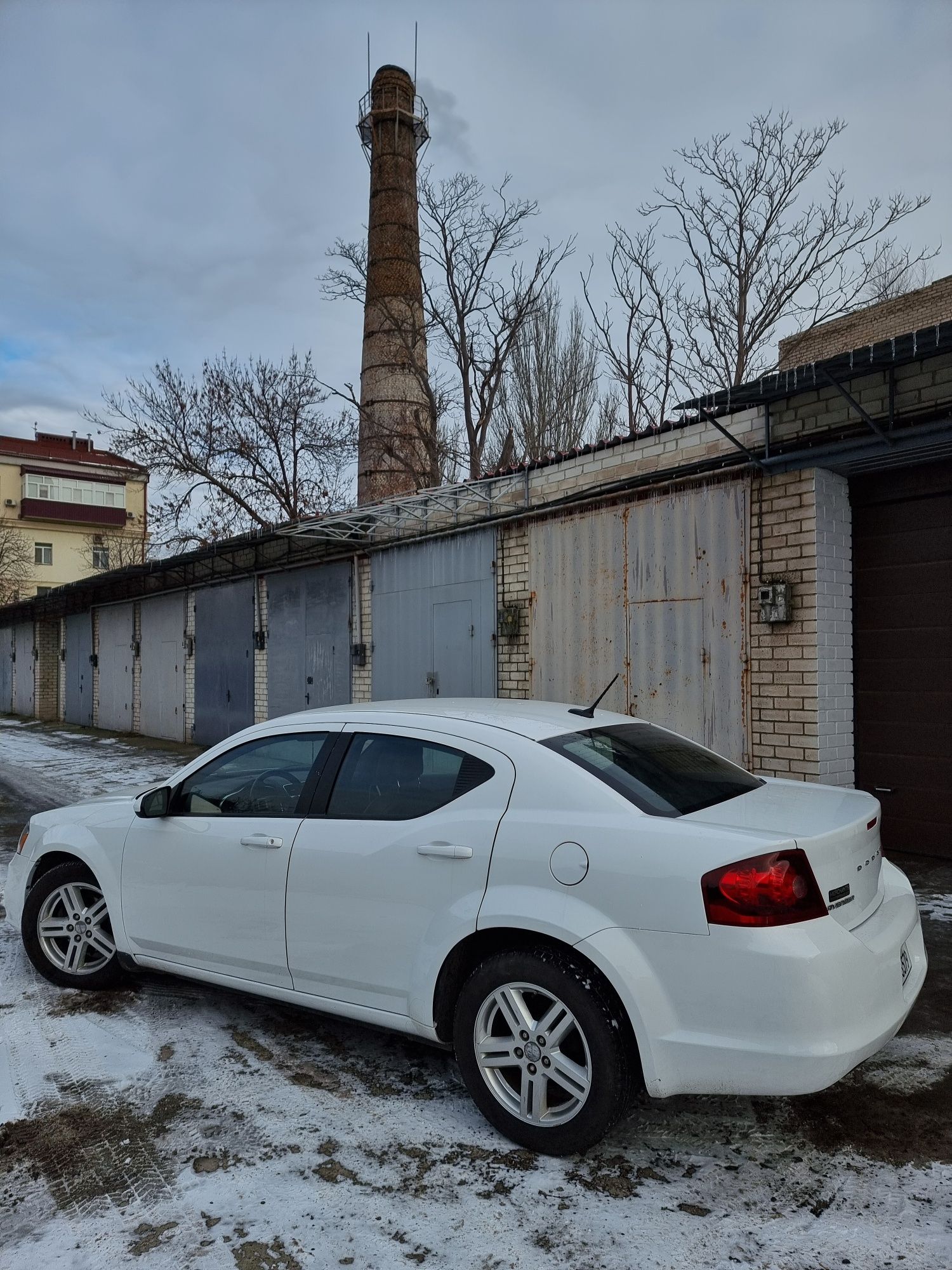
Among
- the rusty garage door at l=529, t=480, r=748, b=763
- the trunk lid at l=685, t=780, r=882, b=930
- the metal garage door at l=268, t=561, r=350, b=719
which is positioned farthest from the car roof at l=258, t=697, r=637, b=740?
the metal garage door at l=268, t=561, r=350, b=719

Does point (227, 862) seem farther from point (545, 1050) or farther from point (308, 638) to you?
point (308, 638)

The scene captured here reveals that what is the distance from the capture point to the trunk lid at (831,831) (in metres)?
2.57

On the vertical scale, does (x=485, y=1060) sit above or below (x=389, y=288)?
below

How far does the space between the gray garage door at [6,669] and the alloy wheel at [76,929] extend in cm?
2565

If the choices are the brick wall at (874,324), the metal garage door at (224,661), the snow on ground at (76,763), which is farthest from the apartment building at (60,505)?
the brick wall at (874,324)

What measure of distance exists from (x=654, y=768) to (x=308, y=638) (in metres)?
10.2

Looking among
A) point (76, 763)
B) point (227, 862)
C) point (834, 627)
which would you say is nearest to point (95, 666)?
point (76, 763)

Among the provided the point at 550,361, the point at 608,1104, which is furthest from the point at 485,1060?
the point at 550,361

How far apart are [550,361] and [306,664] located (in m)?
15.0

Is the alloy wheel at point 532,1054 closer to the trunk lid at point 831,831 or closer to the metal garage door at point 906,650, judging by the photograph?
the trunk lid at point 831,831

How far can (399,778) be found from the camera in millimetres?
3223

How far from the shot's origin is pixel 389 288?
19.8 metres

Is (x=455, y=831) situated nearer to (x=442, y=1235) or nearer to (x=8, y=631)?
(x=442, y=1235)

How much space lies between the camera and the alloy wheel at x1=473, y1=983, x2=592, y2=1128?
262 centimetres
